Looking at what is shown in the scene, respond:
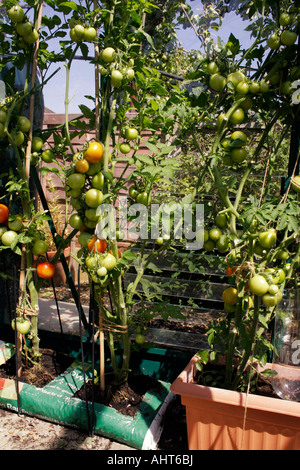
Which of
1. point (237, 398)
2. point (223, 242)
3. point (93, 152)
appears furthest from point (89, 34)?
point (237, 398)

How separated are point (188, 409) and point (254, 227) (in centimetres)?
68

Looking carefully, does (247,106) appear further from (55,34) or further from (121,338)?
(121,338)

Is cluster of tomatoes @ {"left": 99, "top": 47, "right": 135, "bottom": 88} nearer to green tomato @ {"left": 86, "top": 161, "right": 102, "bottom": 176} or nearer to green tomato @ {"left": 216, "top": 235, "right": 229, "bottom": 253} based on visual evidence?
green tomato @ {"left": 86, "top": 161, "right": 102, "bottom": 176}

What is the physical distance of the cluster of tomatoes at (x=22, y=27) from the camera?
4.56 ft

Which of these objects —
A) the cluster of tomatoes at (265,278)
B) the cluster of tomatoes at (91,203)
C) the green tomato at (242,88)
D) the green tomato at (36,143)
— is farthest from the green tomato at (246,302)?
the green tomato at (36,143)

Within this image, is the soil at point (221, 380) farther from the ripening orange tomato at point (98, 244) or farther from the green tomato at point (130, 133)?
the green tomato at point (130, 133)

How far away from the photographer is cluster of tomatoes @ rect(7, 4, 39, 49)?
1391 millimetres

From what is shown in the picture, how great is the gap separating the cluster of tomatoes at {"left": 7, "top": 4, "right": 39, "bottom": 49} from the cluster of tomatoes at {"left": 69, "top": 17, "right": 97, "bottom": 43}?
9.2 inches

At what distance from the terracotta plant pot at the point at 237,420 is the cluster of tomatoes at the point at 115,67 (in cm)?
109

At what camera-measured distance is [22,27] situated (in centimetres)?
143

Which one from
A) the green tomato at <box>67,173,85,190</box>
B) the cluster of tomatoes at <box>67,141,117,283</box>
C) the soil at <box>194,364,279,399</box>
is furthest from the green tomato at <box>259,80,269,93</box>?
the soil at <box>194,364,279,399</box>

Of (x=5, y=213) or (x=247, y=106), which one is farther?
(x=5, y=213)

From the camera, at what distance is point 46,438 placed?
4.90ft

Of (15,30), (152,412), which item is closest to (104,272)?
(152,412)
